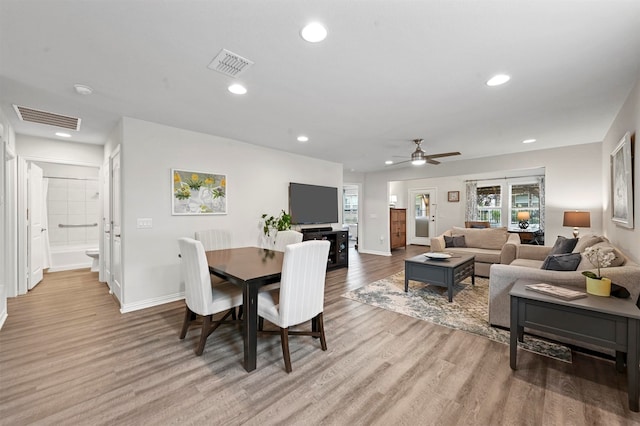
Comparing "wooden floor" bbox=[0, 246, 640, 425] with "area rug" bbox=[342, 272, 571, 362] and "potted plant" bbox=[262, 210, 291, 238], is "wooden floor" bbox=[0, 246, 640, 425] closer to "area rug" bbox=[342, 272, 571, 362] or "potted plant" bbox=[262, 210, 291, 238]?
"area rug" bbox=[342, 272, 571, 362]

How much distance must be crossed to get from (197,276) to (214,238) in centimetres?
160

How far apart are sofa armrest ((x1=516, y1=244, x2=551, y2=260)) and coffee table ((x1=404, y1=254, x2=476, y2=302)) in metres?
1.13

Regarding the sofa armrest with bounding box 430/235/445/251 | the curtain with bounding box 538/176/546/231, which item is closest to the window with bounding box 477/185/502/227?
the curtain with bounding box 538/176/546/231

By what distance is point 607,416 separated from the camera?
1.62 metres

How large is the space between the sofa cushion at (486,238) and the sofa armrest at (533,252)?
0.77 m

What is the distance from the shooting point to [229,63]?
6.78 feet

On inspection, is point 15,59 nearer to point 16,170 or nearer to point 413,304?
point 16,170

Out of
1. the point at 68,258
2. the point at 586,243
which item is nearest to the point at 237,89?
the point at 586,243

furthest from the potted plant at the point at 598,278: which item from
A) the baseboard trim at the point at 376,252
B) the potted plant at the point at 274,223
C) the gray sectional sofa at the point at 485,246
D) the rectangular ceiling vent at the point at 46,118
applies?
the rectangular ceiling vent at the point at 46,118

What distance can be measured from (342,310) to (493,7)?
307 centimetres

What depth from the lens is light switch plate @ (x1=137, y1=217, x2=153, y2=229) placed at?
335 cm

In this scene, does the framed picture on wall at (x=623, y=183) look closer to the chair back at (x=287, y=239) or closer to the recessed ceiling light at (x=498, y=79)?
the recessed ceiling light at (x=498, y=79)

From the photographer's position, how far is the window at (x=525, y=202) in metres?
7.66

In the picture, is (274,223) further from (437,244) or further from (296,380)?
(437,244)
